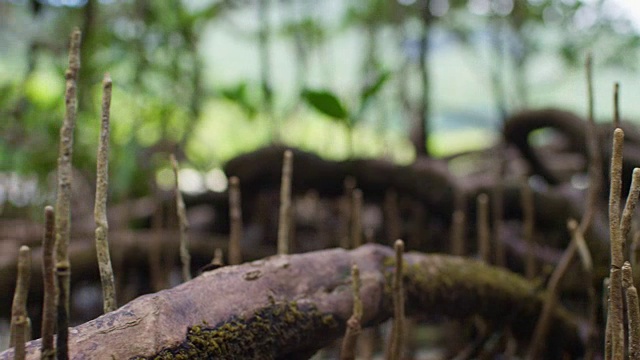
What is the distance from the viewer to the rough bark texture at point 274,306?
0.70 meters

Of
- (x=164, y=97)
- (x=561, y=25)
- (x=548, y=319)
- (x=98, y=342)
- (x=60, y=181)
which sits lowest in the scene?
(x=548, y=319)

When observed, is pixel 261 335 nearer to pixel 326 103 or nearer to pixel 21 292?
pixel 21 292

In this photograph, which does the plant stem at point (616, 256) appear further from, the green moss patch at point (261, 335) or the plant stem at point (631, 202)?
the green moss patch at point (261, 335)

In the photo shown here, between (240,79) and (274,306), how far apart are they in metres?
3.31

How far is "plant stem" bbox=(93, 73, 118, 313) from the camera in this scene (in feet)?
2.12

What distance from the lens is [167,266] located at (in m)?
2.15

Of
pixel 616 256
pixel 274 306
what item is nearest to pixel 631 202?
pixel 616 256

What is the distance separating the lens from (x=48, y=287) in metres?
0.54

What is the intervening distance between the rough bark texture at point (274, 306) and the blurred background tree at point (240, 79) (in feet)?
2.99

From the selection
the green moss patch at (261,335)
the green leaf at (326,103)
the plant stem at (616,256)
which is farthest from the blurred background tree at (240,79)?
the plant stem at (616,256)

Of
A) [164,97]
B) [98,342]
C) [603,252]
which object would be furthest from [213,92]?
[98,342]

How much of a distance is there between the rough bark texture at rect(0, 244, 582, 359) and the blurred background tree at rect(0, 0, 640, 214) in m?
0.91

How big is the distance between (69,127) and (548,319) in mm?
1013

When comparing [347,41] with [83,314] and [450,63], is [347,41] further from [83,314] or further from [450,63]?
[83,314]
